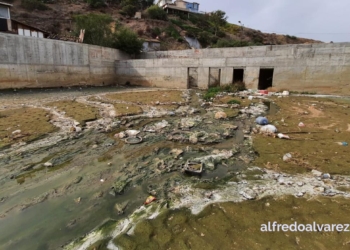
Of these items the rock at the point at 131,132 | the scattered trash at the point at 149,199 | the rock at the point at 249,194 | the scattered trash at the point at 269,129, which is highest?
the scattered trash at the point at 269,129

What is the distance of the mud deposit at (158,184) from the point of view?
2045 mm

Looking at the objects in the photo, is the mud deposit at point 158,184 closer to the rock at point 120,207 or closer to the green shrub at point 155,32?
→ the rock at point 120,207

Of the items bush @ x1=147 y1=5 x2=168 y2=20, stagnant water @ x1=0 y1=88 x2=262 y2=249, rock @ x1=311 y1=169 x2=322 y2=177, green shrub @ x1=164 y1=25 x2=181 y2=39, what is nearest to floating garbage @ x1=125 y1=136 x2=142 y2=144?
stagnant water @ x1=0 y1=88 x2=262 y2=249

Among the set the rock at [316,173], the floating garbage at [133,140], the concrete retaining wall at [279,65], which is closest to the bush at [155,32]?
the concrete retaining wall at [279,65]

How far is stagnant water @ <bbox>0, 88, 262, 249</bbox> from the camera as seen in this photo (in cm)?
217

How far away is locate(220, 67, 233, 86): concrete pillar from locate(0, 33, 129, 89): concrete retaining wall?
10586 mm

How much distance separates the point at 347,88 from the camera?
421 inches

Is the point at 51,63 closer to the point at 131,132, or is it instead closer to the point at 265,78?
the point at 131,132

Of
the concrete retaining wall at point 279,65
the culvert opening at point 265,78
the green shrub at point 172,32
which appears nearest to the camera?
the concrete retaining wall at point 279,65

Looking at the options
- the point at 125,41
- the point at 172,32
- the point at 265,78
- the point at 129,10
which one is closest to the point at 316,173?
the point at 265,78

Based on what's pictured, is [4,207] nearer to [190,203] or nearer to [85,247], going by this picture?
[85,247]

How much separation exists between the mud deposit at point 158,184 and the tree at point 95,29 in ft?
54.9

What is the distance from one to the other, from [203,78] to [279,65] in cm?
505

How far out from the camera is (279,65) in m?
12.0
